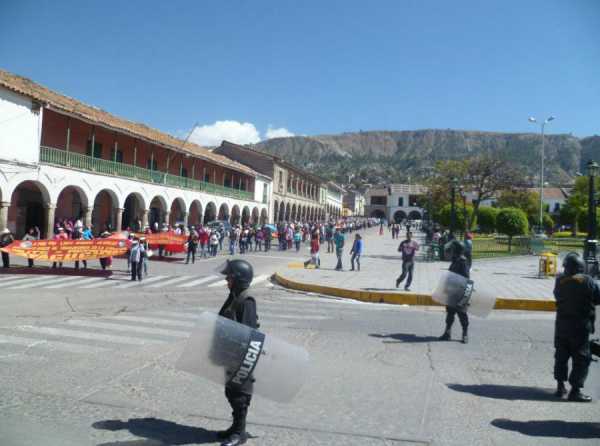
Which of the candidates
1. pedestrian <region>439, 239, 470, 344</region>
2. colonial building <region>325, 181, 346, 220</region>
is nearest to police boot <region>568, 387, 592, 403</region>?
pedestrian <region>439, 239, 470, 344</region>

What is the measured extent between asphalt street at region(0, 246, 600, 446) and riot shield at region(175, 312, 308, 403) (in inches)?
26.8

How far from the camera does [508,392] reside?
548cm

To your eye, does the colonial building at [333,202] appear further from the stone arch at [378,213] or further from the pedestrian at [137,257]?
the pedestrian at [137,257]

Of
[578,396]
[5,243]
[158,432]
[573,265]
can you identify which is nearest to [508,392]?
[578,396]

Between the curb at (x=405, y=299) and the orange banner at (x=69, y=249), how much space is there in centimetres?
644

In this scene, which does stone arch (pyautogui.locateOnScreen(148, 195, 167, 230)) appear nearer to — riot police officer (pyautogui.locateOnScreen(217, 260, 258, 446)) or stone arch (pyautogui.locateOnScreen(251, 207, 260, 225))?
stone arch (pyautogui.locateOnScreen(251, 207, 260, 225))

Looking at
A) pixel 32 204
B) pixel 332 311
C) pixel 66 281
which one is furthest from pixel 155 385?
pixel 32 204

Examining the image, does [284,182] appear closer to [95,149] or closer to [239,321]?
[95,149]

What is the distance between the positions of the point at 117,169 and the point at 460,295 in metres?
24.3

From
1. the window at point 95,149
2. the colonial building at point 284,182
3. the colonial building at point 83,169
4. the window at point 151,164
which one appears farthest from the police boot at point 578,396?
the colonial building at point 284,182

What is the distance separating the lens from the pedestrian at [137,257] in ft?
47.3

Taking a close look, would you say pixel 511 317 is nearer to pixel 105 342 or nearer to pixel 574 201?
pixel 105 342

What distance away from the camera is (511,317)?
10.7 metres

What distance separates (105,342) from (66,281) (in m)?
7.85
